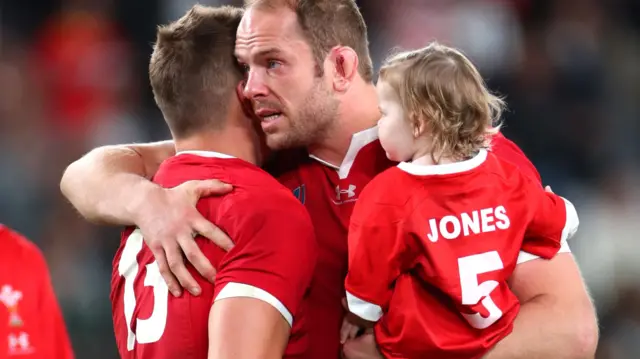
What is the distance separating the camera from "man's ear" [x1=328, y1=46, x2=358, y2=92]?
2641 millimetres

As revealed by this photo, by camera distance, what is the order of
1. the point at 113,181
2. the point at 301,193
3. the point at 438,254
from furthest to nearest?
the point at 301,193, the point at 113,181, the point at 438,254

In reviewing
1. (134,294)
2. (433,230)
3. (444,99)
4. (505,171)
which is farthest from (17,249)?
(505,171)

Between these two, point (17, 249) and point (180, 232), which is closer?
point (17, 249)

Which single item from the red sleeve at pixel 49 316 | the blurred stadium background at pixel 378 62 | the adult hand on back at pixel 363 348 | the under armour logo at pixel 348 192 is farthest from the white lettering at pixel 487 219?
the blurred stadium background at pixel 378 62

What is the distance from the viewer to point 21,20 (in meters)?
5.75

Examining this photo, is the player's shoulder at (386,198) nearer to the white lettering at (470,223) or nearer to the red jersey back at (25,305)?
the white lettering at (470,223)

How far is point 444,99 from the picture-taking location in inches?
83.2

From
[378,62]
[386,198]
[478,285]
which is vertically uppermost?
[386,198]

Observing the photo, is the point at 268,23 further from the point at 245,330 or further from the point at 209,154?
the point at 245,330

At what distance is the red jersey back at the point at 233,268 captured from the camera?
201 cm

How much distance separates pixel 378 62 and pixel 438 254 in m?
3.54

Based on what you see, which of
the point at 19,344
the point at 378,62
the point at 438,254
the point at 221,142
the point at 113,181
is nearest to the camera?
the point at 19,344

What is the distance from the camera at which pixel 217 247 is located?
6.88 ft

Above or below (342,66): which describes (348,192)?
below
